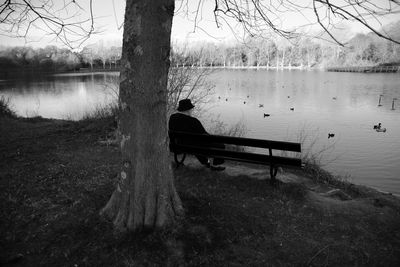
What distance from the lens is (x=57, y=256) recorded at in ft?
11.3

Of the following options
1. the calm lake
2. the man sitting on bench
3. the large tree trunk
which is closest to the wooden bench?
the man sitting on bench

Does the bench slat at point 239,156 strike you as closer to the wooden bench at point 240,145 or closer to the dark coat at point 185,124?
the wooden bench at point 240,145

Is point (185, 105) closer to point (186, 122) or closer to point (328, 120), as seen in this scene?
point (186, 122)

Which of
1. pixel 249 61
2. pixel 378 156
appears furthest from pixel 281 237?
pixel 249 61

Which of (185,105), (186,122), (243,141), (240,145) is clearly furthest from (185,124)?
(243,141)

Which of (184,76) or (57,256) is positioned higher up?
(184,76)

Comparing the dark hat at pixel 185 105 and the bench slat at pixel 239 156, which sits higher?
the dark hat at pixel 185 105

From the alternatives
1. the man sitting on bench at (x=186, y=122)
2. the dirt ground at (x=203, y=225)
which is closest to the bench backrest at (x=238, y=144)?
the man sitting on bench at (x=186, y=122)

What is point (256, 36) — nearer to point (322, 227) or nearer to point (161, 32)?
point (161, 32)

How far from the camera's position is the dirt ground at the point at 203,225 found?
3.43 m

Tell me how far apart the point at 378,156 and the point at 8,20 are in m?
14.5

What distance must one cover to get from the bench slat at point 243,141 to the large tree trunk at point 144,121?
2.03 meters

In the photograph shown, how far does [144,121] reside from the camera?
348 centimetres

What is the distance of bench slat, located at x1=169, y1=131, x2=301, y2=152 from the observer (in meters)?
5.21
